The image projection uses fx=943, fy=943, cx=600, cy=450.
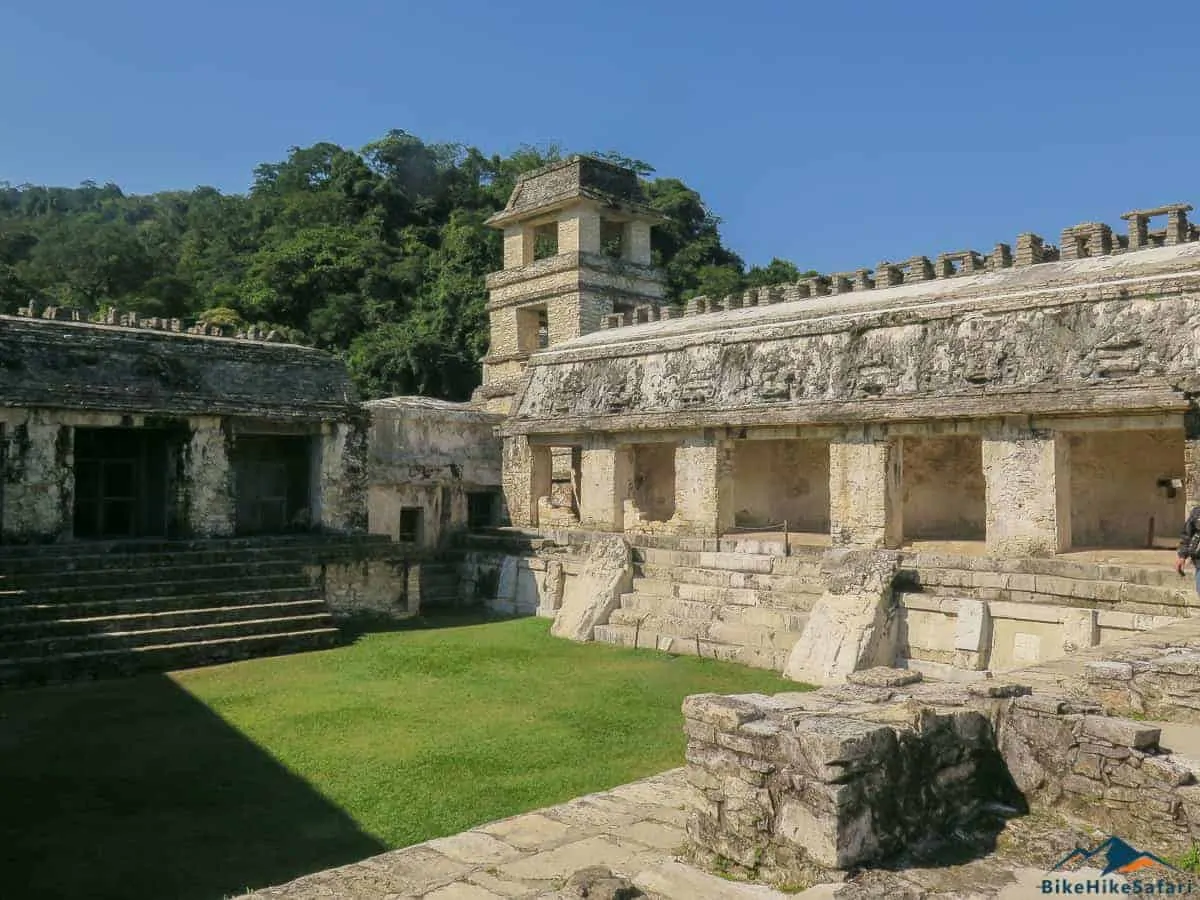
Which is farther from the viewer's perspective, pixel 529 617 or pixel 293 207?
pixel 293 207

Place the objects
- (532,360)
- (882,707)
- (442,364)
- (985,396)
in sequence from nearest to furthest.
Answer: (882,707) → (985,396) → (532,360) → (442,364)

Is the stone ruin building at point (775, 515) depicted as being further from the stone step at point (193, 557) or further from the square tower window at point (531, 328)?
the square tower window at point (531, 328)

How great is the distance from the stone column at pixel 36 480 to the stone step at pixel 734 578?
27.0ft

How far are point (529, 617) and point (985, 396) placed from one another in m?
7.81

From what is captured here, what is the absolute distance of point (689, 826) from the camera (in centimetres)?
497

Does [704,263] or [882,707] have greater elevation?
[704,263]

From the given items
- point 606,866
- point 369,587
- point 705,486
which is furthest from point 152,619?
point 606,866

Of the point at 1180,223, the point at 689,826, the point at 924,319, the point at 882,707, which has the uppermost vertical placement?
the point at 1180,223

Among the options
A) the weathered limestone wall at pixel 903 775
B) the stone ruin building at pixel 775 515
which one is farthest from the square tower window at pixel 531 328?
the weathered limestone wall at pixel 903 775

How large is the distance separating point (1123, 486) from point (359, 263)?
113ft

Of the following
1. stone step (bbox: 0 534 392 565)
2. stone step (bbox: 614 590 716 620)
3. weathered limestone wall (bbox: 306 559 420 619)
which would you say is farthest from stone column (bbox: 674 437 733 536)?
stone step (bbox: 0 534 392 565)

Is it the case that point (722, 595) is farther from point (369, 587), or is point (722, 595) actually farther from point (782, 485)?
point (369, 587)

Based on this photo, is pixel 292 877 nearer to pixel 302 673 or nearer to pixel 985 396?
pixel 302 673

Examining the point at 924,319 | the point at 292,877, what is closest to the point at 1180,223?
the point at 924,319
